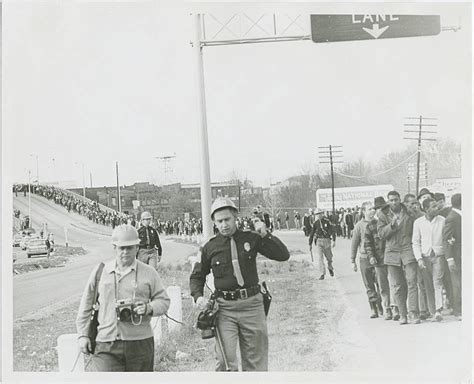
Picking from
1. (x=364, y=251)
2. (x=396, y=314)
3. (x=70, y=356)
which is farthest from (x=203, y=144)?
(x=396, y=314)

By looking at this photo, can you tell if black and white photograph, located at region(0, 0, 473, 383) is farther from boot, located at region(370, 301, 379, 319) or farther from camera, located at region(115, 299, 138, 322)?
camera, located at region(115, 299, 138, 322)

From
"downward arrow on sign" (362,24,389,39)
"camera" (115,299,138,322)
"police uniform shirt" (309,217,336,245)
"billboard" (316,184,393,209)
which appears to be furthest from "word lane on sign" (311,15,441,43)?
"camera" (115,299,138,322)

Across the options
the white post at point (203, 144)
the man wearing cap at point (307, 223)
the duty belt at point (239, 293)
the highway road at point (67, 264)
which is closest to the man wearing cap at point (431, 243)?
the man wearing cap at point (307, 223)

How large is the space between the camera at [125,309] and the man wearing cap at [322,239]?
150 centimetres

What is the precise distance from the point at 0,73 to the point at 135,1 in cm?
116

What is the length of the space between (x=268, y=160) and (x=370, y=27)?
49.3 inches

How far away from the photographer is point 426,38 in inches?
168

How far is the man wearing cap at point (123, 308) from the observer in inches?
134

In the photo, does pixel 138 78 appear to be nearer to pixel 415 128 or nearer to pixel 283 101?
pixel 283 101

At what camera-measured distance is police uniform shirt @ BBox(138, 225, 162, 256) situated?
13.8ft

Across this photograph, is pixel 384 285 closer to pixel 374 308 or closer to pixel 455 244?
pixel 374 308

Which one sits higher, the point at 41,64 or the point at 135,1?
the point at 135,1

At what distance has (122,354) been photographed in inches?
135

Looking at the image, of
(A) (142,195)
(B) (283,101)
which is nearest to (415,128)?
(B) (283,101)
